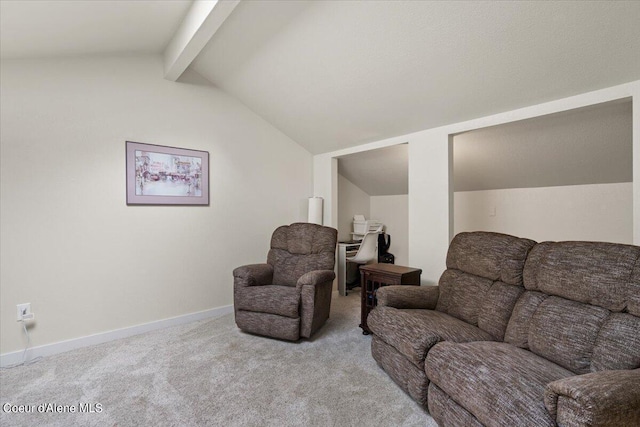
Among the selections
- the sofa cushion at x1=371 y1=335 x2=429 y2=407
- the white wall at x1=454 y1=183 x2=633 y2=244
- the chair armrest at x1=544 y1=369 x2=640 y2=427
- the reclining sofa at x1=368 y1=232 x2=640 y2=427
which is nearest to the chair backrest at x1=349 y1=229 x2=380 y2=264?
the white wall at x1=454 y1=183 x2=633 y2=244

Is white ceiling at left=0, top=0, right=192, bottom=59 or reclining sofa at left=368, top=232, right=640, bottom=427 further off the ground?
white ceiling at left=0, top=0, right=192, bottom=59

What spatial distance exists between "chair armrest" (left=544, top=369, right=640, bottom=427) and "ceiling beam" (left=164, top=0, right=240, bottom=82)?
2.54 meters

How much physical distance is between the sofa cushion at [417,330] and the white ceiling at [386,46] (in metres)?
1.70

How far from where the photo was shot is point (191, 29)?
231cm

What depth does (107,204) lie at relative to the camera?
9.15 ft

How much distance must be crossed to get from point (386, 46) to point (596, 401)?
7.48ft

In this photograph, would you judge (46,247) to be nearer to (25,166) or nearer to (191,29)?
(25,166)

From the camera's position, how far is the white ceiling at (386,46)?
177cm

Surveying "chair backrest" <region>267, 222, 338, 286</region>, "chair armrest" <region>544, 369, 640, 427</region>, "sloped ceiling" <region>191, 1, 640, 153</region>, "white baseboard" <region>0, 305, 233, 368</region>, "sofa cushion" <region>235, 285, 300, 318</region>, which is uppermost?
"sloped ceiling" <region>191, 1, 640, 153</region>

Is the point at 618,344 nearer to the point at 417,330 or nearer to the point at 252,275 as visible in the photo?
the point at 417,330

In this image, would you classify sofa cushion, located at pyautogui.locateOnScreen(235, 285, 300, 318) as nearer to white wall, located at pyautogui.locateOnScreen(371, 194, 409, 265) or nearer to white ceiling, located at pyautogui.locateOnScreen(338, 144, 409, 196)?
white ceiling, located at pyautogui.locateOnScreen(338, 144, 409, 196)

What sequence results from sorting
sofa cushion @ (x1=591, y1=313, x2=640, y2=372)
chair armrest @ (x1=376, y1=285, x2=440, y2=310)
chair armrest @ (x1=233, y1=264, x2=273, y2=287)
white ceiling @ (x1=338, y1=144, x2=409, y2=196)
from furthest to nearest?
white ceiling @ (x1=338, y1=144, x2=409, y2=196) < chair armrest @ (x1=233, y1=264, x2=273, y2=287) < chair armrest @ (x1=376, y1=285, x2=440, y2=310) < sofa cushion @ (x1=591, y1=313, x2=640, y2=372)

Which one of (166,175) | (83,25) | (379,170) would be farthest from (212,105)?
(379,170)

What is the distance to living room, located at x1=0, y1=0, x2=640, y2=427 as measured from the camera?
1.93 metres
